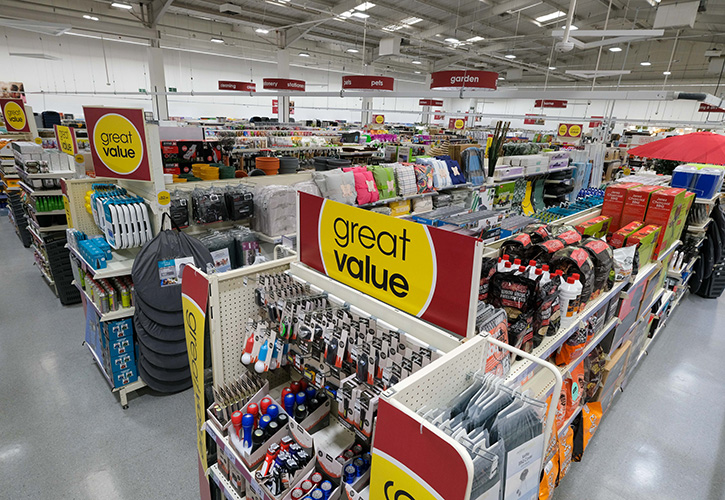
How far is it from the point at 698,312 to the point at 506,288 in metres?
5.66

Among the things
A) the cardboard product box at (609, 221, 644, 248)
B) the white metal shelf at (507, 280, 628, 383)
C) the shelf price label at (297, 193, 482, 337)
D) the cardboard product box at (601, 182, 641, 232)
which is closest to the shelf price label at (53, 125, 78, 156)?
the shelf price label at (297, 193, 482, 337)

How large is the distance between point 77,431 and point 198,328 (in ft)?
6.90

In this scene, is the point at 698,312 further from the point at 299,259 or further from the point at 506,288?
the point at 299,259

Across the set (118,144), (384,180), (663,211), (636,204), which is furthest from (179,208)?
(663,211)

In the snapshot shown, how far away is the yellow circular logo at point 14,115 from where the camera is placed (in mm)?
7416

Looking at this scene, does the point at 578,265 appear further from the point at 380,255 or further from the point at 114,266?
the point at 114,266

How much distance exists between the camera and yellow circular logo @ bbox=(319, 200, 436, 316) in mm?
1527

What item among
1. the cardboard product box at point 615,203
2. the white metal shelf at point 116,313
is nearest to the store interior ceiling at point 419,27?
the cardboard product box at point 615,203

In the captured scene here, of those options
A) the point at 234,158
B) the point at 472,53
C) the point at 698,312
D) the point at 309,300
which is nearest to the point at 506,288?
the point at 309,300

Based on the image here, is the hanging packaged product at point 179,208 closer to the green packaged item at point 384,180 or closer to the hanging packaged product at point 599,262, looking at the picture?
the green packaged item at point 384,180

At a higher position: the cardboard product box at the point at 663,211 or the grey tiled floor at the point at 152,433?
the cardboard product box at the point at 663,211

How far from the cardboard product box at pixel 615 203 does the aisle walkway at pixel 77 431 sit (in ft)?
13.3

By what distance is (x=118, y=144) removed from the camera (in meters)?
3.22

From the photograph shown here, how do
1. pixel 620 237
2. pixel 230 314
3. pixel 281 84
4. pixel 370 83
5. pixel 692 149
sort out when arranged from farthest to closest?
pixel 281 84
pixel 370 83
pixel 692 149
pixel 620 237
pixel 230 314
